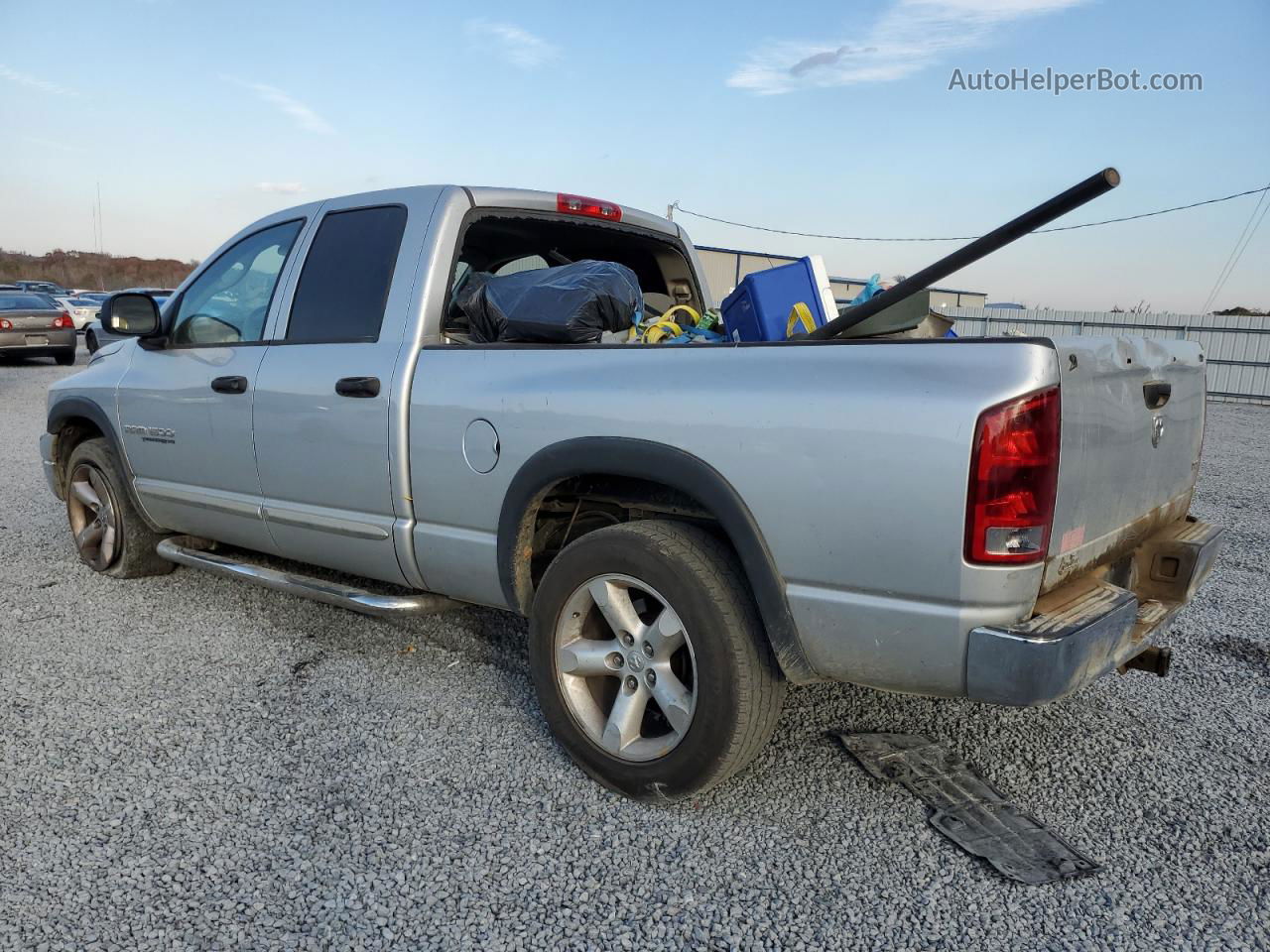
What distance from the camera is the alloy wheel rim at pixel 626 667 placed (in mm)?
2594

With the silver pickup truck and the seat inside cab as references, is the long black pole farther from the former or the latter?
the seat inside cab

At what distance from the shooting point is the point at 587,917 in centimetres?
219

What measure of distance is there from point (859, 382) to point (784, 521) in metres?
0.39

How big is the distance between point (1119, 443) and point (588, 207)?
2.41 m

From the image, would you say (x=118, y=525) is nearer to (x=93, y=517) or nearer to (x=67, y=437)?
(x=93, y=517)

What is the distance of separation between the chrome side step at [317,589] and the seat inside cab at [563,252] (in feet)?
3.29

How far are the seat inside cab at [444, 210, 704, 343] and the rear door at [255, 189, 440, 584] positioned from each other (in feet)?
0.83

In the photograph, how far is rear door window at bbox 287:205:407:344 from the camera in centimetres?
344

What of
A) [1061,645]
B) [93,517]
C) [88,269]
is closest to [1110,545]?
[1061,645]

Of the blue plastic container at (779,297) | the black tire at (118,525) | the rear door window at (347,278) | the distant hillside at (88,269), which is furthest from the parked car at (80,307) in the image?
the distant hillside at (88,269)

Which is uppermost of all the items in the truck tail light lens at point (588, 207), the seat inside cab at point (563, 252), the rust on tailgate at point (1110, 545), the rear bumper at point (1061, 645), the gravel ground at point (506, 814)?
the truck tail light lens at point (588, 207)

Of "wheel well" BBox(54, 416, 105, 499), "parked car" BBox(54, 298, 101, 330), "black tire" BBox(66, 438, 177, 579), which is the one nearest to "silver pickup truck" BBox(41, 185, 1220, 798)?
"black tire" BBox(66, 438, 177, 579)

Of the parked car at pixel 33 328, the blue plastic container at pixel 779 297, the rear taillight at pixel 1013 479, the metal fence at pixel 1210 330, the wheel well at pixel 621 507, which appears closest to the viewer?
the rear taillight at pixel 1013 479

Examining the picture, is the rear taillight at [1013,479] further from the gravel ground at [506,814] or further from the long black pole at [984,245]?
the gravel ground at [506,814]
